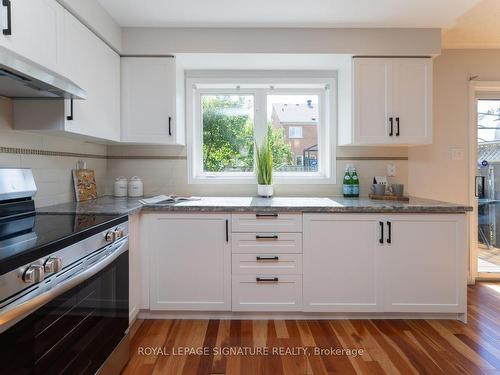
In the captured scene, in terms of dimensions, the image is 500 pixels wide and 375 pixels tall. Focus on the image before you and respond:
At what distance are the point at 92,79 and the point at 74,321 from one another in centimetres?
154

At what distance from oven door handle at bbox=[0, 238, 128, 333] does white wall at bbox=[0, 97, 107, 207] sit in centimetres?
88

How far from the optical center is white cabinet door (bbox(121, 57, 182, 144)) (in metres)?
2.44

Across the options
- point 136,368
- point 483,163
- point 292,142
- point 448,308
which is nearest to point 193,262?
point 136,368

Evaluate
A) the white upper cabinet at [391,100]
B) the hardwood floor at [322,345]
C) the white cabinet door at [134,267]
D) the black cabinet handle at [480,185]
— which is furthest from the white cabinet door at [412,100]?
the white cabinet door at [134,267]

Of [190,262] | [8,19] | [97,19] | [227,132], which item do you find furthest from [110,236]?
[227,132]

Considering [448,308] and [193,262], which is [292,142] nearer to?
[193,262]

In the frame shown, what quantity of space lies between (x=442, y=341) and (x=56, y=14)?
9.86 feet

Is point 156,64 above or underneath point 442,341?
above

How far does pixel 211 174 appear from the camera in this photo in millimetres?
2916

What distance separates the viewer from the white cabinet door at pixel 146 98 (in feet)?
8.01

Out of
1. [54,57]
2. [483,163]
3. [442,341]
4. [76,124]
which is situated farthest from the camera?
[483,163]

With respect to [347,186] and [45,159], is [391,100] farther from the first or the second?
[45,159]

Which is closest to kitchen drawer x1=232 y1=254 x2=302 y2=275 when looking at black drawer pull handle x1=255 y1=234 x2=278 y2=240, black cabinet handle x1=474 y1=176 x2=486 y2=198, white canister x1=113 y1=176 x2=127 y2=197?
black drawer pull handle x1=255 y1=234 x2=278 y2=240

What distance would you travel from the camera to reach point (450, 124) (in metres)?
2.86
